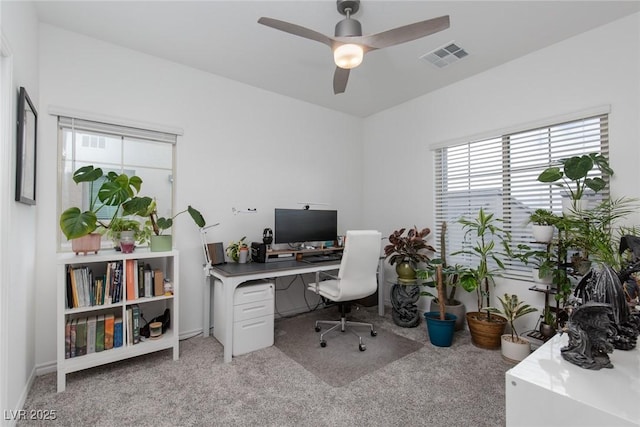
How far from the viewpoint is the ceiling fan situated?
1.77 metres

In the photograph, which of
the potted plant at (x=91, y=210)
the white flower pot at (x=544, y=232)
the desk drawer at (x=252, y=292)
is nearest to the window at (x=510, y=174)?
the white flower pot at (x=544, y=232)

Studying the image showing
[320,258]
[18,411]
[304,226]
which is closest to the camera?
[18,411]

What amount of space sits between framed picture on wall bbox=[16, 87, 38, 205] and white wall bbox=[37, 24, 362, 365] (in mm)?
225

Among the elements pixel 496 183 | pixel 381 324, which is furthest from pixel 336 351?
pixel 496 183

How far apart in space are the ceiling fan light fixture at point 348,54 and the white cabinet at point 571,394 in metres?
1.97

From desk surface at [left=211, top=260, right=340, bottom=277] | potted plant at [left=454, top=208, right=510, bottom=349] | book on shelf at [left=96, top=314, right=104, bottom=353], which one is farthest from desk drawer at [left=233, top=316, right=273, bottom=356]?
potted plant at [left=454, top=208, right=510, bottom=349]

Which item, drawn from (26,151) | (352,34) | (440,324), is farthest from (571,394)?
(26,151)

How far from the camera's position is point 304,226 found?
3.49 metres

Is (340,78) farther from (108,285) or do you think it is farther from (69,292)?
(69,292)

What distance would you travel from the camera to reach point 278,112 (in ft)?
11.9

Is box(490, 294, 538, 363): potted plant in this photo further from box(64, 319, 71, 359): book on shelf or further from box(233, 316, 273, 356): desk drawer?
box(64, 319, 71, 359): book on shelf

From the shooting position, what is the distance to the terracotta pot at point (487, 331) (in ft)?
8.59

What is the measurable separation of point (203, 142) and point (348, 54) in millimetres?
1798

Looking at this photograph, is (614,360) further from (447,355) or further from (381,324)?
(381,324)
